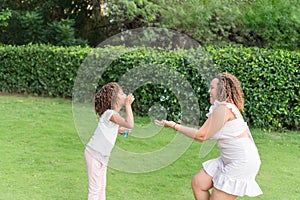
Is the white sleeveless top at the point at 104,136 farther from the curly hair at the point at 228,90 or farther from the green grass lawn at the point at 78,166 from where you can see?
the green grass lawn at the point at 78,166

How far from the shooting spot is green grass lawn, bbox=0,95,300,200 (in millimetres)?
4648

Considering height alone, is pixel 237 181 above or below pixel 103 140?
below

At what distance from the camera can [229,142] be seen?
3.35 m

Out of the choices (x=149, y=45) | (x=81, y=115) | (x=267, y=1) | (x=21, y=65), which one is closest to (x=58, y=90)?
(x=21, y=65)

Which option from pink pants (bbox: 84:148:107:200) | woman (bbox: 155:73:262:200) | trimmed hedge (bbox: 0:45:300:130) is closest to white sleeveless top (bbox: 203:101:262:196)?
woman (bbox: 155:73:262:200)

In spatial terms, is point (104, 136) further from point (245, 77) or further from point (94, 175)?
point (245, 77)

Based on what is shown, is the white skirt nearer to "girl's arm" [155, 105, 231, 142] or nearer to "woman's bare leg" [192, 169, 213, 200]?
"woman's bare leg" [192, 169, 213, 200]

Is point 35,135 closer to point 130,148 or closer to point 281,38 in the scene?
point 130,148

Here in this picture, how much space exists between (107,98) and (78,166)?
212cm

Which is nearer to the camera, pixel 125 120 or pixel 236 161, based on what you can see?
pixel 236 161

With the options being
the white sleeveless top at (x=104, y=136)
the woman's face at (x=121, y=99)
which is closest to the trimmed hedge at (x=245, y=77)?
the woman's face at (x=121, y=99)

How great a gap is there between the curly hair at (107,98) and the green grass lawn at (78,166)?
Answer: 4.02 feet

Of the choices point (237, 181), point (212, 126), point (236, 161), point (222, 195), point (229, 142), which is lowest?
point (222, 195)

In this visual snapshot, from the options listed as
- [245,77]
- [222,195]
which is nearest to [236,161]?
[222,195]
